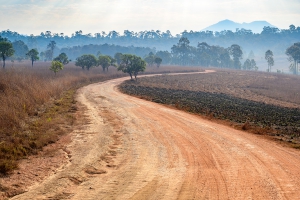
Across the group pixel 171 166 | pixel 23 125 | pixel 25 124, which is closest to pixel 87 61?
pixel 25 124

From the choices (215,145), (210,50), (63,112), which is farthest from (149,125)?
(210,50)

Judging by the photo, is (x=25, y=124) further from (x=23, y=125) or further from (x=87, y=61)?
(x=87, y=61)

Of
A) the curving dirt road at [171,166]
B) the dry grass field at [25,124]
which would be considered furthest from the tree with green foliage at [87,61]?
the curving dirt road at [171,166]

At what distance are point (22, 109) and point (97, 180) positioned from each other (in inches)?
487

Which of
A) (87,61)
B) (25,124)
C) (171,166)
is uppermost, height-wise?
(87,61)

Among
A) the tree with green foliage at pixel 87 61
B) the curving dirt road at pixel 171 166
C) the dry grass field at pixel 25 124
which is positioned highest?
the tree with green foliage at pixel 87 61

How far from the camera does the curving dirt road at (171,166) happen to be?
9.57 meters

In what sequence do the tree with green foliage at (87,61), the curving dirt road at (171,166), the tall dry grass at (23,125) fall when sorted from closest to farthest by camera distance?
the curving dirt road at (171,166), the tall dry grass at (23,125), the tree with green foliage at (87,61)

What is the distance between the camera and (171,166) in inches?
480

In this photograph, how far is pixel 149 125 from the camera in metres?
20.8

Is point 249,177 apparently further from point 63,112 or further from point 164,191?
point 63,112

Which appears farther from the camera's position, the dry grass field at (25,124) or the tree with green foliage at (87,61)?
the tree with green foliage at (87,61)

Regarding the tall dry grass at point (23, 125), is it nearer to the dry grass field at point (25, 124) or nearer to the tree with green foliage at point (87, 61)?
the dry grass field at point (25, 124)

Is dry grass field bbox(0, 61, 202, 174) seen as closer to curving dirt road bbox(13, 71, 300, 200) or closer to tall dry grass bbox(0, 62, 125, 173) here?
tall dry grass bbox(0, 62, 125, 173)
